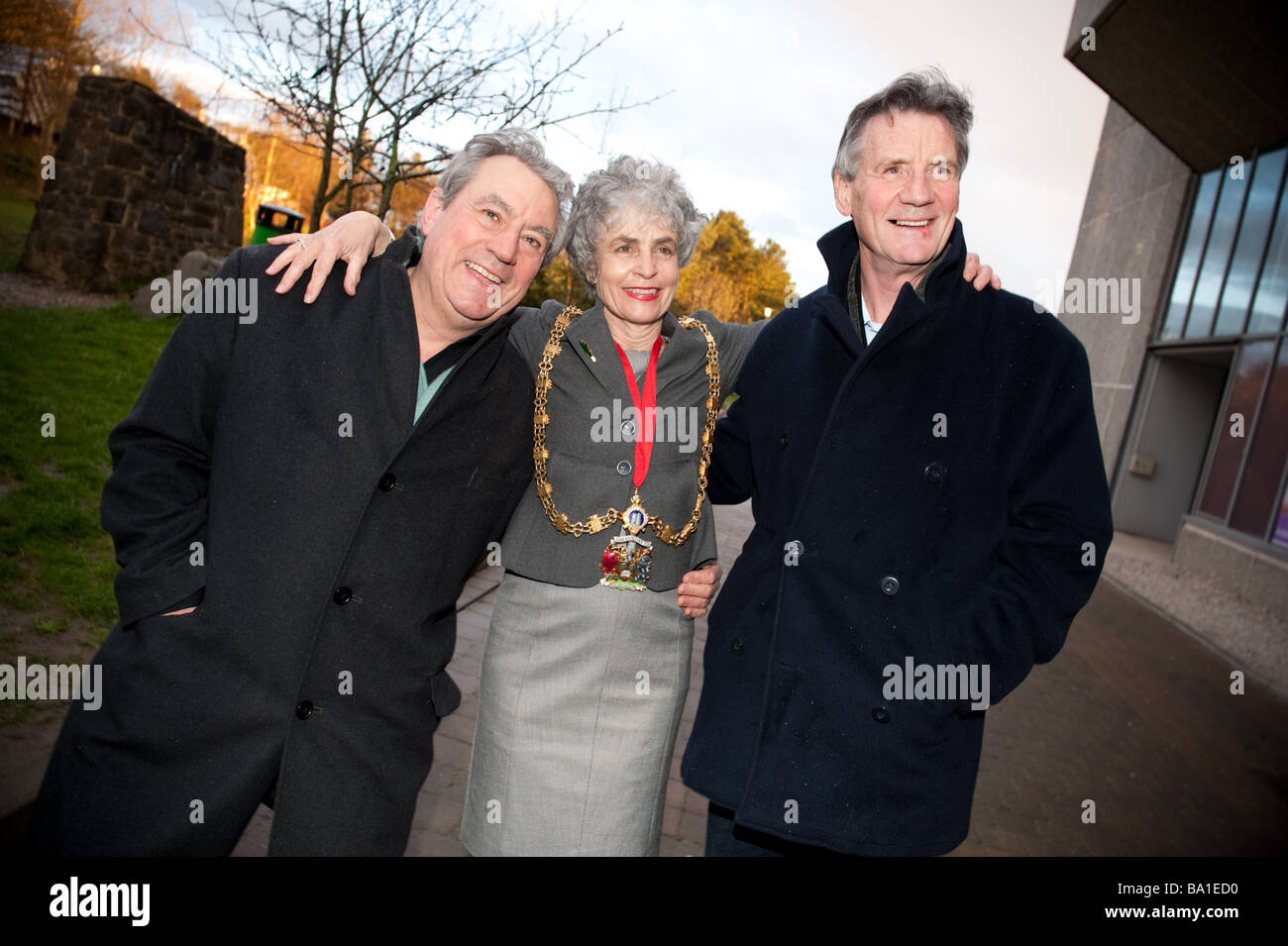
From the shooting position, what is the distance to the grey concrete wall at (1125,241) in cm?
1625

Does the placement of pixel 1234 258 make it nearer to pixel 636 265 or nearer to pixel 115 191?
pixel 636 265

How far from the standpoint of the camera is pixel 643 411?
2.77 m

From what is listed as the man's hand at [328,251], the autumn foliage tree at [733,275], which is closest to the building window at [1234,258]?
the man's hand at [328,251]

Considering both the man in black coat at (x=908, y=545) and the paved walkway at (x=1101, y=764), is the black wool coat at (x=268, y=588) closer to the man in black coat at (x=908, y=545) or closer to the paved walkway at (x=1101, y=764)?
the man in black coat at (x=908, y=545)

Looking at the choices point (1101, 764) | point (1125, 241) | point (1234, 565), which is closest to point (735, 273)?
point (1125, 241)

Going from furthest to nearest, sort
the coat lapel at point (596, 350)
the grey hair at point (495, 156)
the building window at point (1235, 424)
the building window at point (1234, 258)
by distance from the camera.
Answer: the building window at point (1234, 258) < the building window at point (1235, 424) < the coat lapel at point (596, 350) < the grey hair at point (495, 156)

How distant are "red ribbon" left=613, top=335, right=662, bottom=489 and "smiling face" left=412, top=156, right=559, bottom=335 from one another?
Answer: 44 centimetres

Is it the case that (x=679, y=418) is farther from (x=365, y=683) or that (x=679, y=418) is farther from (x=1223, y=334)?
(x=1223, y=334)

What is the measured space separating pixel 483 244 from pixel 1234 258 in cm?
1505

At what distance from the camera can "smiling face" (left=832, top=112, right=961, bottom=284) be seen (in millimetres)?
2357

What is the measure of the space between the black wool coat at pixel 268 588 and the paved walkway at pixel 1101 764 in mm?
1739

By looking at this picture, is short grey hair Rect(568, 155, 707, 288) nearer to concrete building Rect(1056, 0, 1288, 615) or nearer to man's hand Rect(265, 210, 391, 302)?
man's hand Rect(265, 210, 391, 302)

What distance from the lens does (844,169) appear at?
2.54 m

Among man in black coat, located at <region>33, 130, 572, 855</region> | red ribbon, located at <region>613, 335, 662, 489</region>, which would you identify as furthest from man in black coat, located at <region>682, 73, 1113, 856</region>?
man in black coat, located at <region>33, 130, 572, 855</region>
